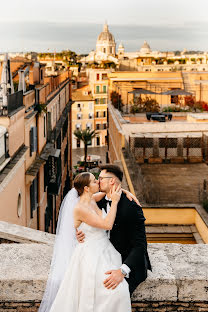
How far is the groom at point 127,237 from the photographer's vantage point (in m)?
3.40

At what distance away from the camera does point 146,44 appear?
17625cm

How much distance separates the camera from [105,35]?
547ft

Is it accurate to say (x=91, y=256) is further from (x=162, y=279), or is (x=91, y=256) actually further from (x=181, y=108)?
(x=181, y=108)

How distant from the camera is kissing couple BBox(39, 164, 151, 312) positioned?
3.31 m

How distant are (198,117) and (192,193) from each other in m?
10.7

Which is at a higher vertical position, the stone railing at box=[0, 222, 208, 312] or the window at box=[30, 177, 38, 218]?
the stone railing at box=[0, 222, 208, 312]

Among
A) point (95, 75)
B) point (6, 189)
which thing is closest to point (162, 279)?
point (6, 189)

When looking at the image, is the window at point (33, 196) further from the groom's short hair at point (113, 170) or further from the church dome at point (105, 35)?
the church dome at point (105, 35)

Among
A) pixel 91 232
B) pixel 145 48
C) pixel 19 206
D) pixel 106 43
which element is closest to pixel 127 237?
pixel 91 232

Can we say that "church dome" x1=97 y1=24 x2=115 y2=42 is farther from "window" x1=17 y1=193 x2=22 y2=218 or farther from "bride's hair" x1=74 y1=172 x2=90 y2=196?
"bride's hair" x1=74 y1=172 x2=90 y2=196

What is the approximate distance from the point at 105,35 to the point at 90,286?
169 metres

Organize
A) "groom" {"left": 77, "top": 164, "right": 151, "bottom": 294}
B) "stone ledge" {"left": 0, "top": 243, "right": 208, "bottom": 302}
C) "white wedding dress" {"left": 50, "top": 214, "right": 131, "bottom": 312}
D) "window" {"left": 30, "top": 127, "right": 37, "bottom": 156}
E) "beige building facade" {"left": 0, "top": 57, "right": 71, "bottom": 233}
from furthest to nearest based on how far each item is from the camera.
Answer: "window" {"left": 30, "top": 127, "right": 37, "bottom": 156}, "beige building facade" {"left": 0, "top": 57, "right": 71, "bottom": 233}, "stone ledge" {"left": 0, "top": 243, "right": 208, "bottom": 302}, "groom" {"left": 77, "top": 164, "right": 151, "bottom": 294}, "white wedding dress" {"left": 50, "top": 214, "right": 131, "bottom": 312}

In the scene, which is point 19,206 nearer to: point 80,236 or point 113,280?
point 80,236

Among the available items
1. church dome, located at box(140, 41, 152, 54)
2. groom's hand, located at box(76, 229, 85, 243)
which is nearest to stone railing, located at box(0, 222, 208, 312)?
groom's hand, located at box(76, 229, 85, 243)
